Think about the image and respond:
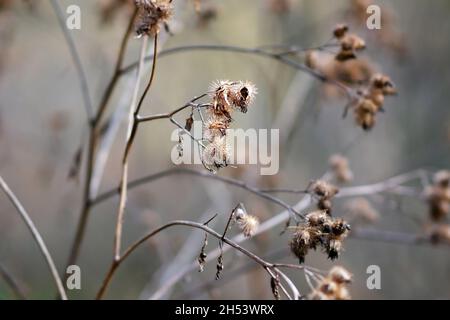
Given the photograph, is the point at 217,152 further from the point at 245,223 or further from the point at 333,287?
the point at 333,287

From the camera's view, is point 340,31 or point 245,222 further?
point 340,31

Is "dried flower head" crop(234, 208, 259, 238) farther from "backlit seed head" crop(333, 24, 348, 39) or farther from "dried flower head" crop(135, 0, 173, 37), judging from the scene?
"backlit seed head" crop(333, 24, 348, 39)

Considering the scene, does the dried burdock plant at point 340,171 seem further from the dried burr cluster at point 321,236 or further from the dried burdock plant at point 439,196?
the dried burr cluster at point 321,236

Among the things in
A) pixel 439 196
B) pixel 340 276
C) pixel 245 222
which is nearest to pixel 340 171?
pixel 439 196

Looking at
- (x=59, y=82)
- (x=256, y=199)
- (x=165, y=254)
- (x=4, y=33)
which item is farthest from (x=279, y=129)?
(x=59, y=82)

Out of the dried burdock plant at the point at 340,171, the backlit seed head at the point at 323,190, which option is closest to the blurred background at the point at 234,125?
the dried burdock plant at the point at 340,171
